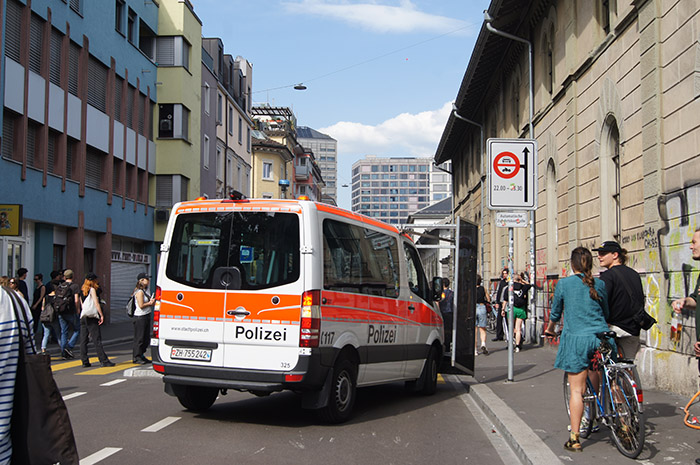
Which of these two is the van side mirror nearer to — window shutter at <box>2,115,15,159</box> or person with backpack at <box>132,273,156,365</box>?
person with backpack at <box>132,273,156,365</box>

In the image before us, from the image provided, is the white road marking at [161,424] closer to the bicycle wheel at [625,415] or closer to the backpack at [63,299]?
the bicycle wheel at [625,415]

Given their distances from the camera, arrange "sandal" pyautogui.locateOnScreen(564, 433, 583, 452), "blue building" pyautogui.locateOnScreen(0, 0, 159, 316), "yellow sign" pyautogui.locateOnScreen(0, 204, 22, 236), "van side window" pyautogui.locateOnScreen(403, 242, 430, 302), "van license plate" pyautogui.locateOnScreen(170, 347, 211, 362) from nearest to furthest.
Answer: "sandal" pyautogui.locateOnScreen(564, 433, 583, 452) → "van license plate" pyautogui.locateOnScreen(170, 347, 211, 362) → "van side window" pyautogui.locateOnScreen(403, 242, 430, 302) → "yellow sign" pyautogui.locateOnScreen(0, 204, 22, 236) → "blue building" pyautogui.locateOnScreen(0, 0, 159, 316)

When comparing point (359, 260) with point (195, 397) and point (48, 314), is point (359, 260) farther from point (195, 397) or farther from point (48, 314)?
point (48, 314)

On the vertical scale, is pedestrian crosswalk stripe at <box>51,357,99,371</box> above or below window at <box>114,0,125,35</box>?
below

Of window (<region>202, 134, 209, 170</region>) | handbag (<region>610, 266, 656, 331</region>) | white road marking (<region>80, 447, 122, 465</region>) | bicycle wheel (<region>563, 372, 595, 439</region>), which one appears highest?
window (<region>202, 134, 209, 170</region>)

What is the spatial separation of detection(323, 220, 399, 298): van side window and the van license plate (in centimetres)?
143

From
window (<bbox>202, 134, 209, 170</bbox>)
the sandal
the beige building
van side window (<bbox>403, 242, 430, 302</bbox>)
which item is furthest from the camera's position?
window (<bbox>202, 134, 209, 170</bbox>)

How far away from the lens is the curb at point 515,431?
6379 millimetres

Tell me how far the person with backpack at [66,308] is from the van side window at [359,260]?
8767 millimetres

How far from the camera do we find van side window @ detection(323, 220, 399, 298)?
26.7ft

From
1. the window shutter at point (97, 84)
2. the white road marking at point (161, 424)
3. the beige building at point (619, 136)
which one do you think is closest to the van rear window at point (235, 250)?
the white road marking at point (161, 424)

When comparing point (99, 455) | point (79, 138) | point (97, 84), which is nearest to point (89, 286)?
point (99, 455)

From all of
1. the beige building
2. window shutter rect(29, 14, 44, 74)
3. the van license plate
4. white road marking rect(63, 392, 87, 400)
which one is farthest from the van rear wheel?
window shutter rect(29, 14, 44, 74)

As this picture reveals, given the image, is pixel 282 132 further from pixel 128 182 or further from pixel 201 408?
pixel 201 408
